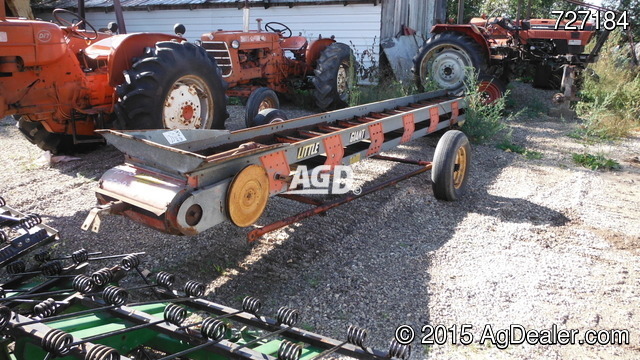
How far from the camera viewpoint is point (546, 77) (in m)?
10.6

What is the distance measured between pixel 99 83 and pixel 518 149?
5503 millimetres

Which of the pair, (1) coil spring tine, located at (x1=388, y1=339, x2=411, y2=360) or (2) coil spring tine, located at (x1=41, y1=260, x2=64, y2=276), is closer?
(1) coil spring tine, located at (x1=388, y1=339, x2=411, y2=360)

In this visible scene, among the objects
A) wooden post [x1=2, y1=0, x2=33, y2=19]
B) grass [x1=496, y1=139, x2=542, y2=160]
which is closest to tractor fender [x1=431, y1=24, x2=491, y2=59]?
grass [x1=496, y1=139, x2=542, y2=160]

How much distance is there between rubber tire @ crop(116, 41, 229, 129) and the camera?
4887 mm

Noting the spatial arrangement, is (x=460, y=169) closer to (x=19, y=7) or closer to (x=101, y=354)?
(x=101, y=354)

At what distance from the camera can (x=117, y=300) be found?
218 centimetres

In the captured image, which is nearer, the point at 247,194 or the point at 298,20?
the point at 247,194

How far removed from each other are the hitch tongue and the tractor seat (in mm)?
6923

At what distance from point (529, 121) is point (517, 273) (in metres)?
6.56

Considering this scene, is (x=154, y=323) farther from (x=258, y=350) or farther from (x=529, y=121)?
(x=529, y=121)

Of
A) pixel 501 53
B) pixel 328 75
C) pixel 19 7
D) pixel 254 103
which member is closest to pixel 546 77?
pixel 501 53

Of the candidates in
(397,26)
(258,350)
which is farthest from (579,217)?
(397,26)

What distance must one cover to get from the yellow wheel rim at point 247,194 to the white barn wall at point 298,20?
956cm

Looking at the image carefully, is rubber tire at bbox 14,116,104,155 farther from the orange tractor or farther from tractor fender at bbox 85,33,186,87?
tractor fender at bbox 85,33,186,87
